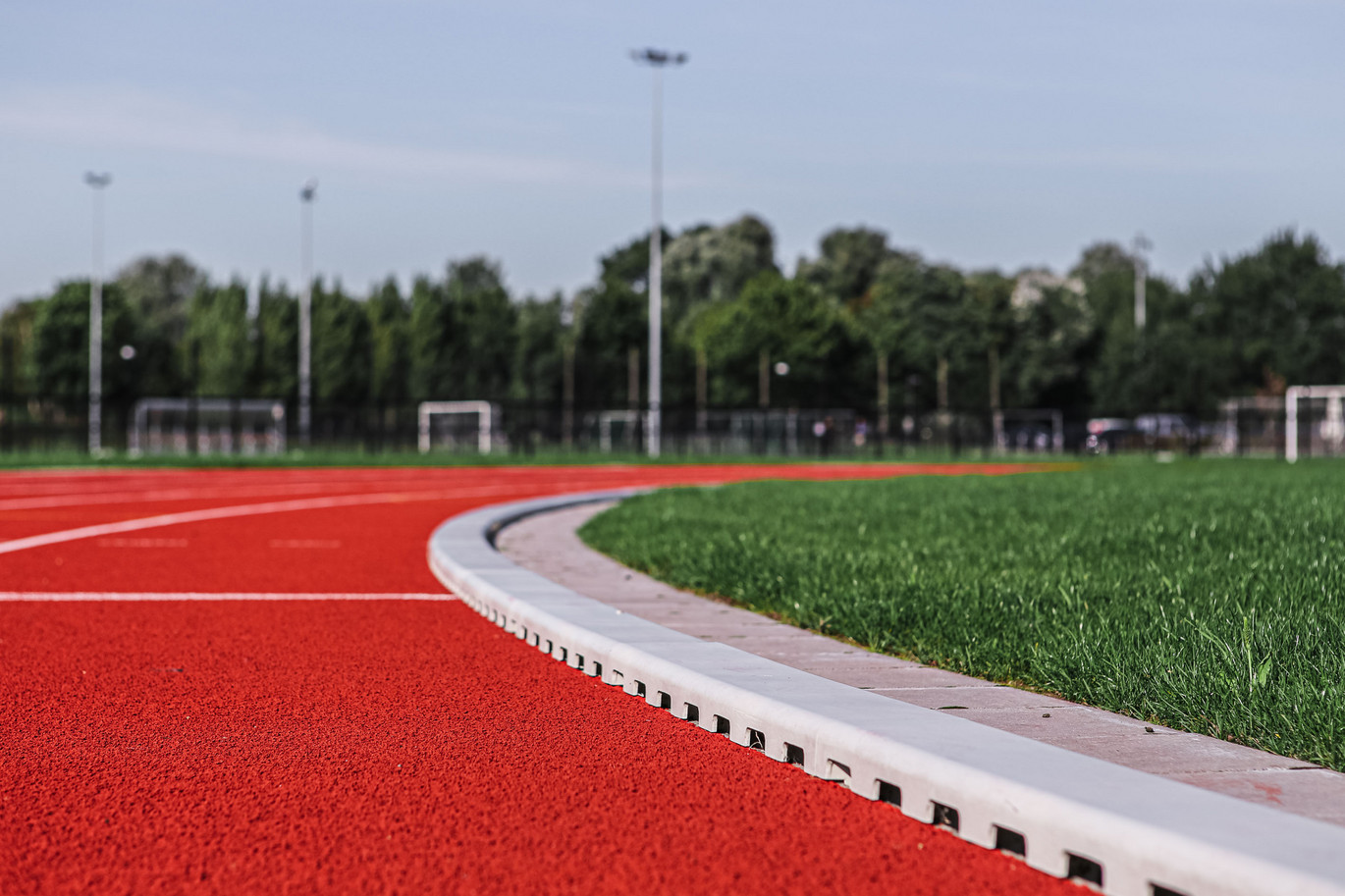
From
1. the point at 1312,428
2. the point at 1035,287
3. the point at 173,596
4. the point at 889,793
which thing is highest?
the point at 1035,287

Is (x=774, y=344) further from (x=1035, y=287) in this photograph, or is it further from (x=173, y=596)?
(x=173, y=596)

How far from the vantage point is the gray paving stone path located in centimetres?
366

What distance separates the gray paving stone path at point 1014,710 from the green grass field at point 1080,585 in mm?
146

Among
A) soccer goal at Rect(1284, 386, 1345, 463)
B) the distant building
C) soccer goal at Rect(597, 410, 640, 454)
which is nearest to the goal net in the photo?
soccer goal at Rect(597, 410, 640, 454)

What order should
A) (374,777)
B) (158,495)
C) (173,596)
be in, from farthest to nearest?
1. (158,495)
2. (173,596)
3. (374,777)

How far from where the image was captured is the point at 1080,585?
725cm

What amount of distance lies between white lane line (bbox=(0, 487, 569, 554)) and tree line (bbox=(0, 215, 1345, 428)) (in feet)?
155

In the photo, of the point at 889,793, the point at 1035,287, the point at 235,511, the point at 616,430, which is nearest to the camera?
the point at 889,793

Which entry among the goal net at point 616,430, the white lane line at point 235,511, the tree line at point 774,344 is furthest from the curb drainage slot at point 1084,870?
the tree line at point 774,344

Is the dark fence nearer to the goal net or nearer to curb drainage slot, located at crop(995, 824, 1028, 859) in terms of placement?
the goal net

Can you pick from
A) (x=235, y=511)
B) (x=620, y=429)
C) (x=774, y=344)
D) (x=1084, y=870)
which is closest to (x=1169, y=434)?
(x=620, y=429)

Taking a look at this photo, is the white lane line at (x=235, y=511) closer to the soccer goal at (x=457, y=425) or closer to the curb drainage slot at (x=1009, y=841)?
the curb drainage slot at (x=1009, y=841)

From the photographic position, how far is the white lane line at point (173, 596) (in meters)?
8.30

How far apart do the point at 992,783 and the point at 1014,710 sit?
129cm
